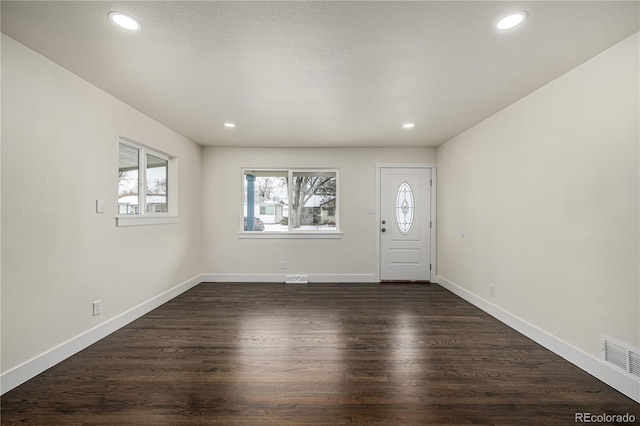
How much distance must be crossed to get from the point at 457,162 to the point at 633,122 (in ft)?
8.07

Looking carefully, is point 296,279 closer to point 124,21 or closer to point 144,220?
point 144,220

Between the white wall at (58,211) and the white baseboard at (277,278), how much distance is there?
1709 mm

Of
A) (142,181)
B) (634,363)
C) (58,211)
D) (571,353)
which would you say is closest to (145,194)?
(142,181)

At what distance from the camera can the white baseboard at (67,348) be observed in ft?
6.56

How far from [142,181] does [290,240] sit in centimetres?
247

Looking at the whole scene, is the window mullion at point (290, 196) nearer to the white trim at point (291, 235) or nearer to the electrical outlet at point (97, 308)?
the white trim at point (291, 235)

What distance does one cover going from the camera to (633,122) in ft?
6.40

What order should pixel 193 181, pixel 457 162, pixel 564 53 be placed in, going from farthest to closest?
pixel 193 181 → pixel 457 162 → pixel 564 53

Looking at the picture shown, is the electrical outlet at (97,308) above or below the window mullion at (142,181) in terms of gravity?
below

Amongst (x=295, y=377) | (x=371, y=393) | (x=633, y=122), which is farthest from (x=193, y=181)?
(x=633, y=122)

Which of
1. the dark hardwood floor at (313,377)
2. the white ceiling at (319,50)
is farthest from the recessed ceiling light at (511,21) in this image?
the dark hardwood floor at (313,377)

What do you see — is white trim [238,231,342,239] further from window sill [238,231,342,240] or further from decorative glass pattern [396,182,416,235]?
decorative glass pattern [396,182,416,235]

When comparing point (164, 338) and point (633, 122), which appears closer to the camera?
point (633, 122)

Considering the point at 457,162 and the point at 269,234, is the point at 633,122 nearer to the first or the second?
the point at 457,162
